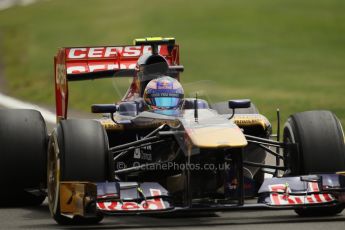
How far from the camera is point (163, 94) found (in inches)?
496

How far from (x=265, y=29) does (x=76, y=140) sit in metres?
41.6

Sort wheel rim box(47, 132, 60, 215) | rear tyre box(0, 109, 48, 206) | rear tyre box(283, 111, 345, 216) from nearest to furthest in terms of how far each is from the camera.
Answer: wheel rim box(47, 132, 60, 215) < rear tyre box(283, 111, 345, 216) < rear tyre box(0, 109, 48, 206)

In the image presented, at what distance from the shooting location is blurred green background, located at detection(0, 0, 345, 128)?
102ft

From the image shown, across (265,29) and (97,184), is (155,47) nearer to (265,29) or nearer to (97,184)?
(97,184)

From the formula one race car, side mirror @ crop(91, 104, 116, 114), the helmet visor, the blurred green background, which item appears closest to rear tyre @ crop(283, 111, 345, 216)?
the formula one race car

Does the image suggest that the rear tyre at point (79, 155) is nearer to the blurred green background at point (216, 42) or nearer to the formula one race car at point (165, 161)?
the formula one race car at point (165, 161)

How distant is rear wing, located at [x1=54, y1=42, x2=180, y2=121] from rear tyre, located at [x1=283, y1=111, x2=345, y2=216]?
4012 mm

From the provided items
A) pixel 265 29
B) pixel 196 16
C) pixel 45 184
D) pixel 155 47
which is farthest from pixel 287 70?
pixel 45 184

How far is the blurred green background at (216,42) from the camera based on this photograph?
31.2m

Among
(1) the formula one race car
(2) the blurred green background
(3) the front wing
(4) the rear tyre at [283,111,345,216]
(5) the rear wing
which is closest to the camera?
(3) the front wing

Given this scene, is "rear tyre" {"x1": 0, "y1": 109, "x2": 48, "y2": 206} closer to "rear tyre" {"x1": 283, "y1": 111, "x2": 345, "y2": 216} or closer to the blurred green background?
"rear tyre" {"x1": 283, "y1": 111, "x2": 345, "y2": 216}

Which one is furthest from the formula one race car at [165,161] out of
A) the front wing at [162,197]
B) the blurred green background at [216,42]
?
the blurred green background at [216,42]

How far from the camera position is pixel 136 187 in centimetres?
1083

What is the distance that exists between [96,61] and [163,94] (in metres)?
3.66
